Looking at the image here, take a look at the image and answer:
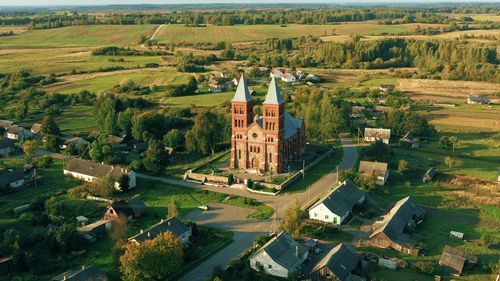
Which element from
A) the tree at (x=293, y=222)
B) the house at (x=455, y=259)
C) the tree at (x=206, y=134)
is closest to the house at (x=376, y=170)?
the tree at (x=293, y=222)

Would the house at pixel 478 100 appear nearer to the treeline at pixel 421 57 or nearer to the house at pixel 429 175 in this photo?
the treeline at pixel 421 57

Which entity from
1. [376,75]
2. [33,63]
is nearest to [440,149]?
[376,75]

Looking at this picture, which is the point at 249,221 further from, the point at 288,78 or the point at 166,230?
the point at 288,78

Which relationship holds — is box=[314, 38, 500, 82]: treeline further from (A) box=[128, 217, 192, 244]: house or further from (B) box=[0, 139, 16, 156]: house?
(A) box=[128, 217, 192, 244]: house

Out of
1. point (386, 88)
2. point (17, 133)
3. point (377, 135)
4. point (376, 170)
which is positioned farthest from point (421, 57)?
point (17, 133)

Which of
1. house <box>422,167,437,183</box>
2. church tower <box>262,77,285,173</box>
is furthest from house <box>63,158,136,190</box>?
house <box>422,167,437,183</box>
